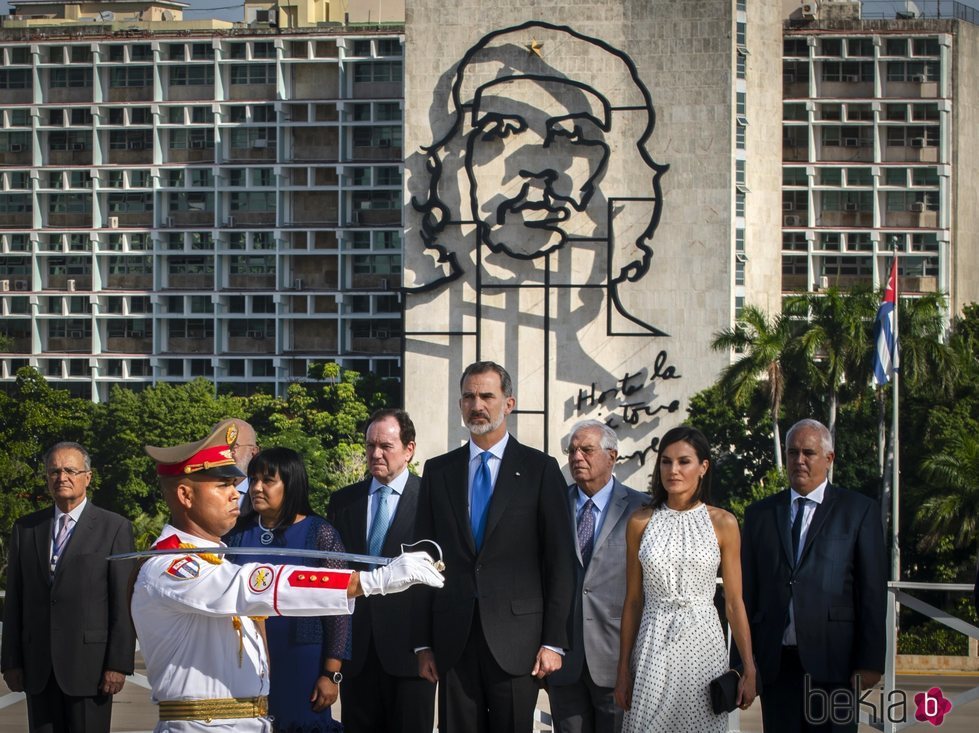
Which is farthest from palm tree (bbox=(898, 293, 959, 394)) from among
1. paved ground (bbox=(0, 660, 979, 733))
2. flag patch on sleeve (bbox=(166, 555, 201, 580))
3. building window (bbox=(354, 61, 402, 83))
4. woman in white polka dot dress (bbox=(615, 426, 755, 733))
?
flag patch on sleeve (bbox=(166, 555, 201, 580))

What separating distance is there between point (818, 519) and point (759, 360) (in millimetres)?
46998

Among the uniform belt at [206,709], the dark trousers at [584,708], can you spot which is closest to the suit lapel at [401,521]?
the dark trousers at [584,708]

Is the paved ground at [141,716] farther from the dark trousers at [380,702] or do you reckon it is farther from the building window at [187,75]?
the building window at [187,75]

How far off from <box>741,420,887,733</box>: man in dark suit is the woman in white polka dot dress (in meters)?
0.69

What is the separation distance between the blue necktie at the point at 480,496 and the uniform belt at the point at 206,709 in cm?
192

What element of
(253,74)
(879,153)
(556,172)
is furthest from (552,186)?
(253,74)

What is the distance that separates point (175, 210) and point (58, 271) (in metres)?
6.36

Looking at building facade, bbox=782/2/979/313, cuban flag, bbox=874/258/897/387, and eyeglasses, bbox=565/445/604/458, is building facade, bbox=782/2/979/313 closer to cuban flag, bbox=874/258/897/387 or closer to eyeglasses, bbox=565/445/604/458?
cuban flag, bbox=874/258/897/387

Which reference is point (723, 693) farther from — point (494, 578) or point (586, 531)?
point (586, 531)

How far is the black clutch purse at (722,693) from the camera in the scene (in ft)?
25.7

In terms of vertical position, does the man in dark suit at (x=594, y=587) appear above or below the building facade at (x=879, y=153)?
below

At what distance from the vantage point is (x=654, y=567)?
26.2ft

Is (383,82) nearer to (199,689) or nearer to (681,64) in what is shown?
(681,64)

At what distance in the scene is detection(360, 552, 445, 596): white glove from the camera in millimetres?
5977
